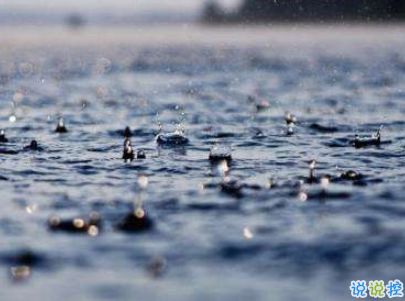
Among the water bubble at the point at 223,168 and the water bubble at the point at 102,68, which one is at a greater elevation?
the water bubble at the point at 102,68

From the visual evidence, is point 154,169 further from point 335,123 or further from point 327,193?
point 335,123

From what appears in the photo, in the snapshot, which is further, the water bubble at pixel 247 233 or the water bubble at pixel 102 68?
the water bubble at pixel 102 68

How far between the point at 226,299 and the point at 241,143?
45.8 ft

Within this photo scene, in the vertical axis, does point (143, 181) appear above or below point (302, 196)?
above

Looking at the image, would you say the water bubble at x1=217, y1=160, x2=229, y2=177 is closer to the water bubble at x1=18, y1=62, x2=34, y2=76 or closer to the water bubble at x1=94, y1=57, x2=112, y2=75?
the water bubble at x1=94, y1=57, x2=112, y2=75

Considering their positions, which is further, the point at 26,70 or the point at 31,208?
the point at 26,70

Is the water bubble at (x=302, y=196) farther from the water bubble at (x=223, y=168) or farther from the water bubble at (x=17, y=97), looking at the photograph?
the water bubble at (x=17, y=97)

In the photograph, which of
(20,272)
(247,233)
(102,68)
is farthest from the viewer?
(102,68)

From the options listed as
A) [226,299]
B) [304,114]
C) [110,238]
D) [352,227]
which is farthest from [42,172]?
[304,114]

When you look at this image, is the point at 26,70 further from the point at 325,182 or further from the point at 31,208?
the point at 31,208

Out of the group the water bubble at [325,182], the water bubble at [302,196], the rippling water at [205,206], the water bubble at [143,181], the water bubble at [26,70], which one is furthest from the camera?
the water bubble at [26,70]

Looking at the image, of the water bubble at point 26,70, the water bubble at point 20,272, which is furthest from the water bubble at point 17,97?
the water bubble at point 20,272

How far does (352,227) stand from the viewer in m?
15.0

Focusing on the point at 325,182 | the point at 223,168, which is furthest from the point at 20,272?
the point at 223,168
